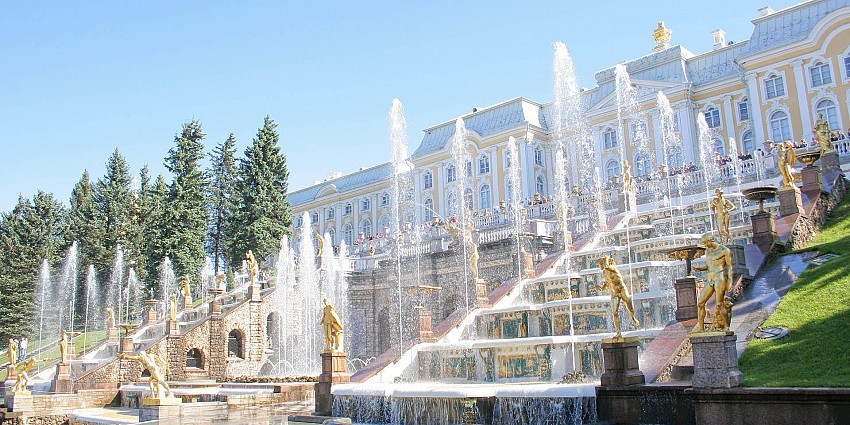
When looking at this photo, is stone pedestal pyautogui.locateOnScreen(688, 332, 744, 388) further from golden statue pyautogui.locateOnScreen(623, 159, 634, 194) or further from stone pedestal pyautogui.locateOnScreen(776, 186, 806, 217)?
golden statue pyautogui.locateOnScreen(623, 159, 634, 194)

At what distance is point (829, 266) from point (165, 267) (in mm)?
34542

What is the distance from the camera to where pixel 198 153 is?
4584 cm

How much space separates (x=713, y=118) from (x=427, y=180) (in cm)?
2288

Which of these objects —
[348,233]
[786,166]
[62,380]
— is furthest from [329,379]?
[348,233]

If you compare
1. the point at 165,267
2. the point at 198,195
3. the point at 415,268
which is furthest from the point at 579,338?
the point at 198,195

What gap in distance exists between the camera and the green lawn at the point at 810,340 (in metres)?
9.78

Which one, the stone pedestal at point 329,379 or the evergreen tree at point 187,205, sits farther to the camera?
the evergreen tree at point 187,205

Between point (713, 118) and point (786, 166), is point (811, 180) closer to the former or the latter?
point (786, 166)

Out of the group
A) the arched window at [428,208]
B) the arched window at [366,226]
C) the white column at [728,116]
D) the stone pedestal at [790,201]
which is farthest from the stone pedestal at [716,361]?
the arched window at [366,226]

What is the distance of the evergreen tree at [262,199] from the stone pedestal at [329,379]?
1094 inches

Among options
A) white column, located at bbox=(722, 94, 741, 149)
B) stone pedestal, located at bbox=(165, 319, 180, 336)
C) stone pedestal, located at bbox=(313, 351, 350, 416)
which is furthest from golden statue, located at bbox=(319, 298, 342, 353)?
white column, located at bbox=(722, 94, 741, 149)

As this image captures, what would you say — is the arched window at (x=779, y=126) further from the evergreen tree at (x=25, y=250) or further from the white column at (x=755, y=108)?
the evergreen tree at (x=25, y=250)

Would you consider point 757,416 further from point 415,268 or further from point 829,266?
point 415,268

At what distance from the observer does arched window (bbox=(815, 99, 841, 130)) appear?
38.4m
